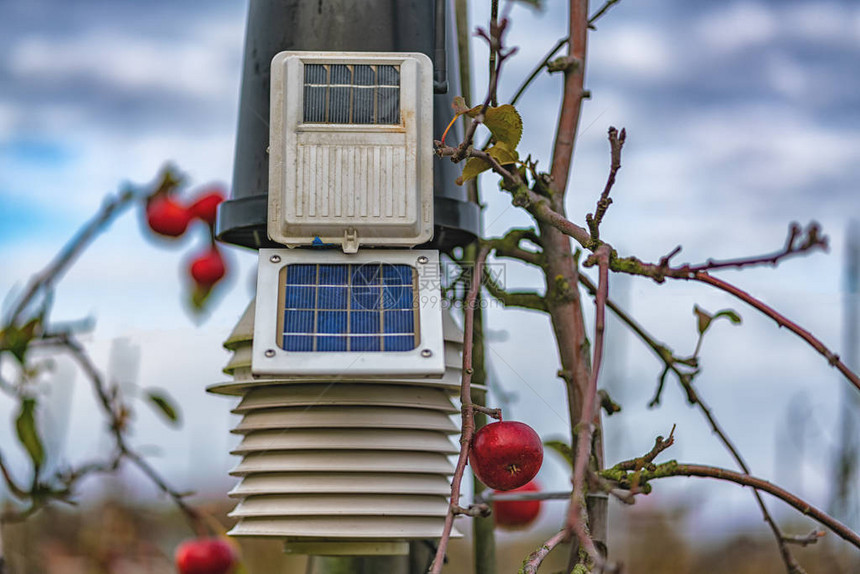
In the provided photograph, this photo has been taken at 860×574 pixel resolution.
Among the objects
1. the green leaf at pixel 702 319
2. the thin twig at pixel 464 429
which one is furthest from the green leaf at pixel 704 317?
the thin twig at pixel 464 429

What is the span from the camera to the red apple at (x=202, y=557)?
1354 mm

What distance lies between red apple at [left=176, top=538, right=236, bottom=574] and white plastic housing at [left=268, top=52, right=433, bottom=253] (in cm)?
77

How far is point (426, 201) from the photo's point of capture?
76 cm

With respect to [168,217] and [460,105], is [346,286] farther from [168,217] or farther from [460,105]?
[168,217]

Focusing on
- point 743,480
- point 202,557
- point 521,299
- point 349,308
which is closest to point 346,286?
point 349,308

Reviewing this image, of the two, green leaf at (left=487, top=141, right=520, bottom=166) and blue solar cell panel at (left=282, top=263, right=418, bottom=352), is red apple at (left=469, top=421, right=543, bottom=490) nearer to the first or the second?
blue solar cell panel at (left=282, top=263, right=418, bottom=352)

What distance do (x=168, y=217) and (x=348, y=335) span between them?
69 cm

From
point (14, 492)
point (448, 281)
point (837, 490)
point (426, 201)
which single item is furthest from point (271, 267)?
point (837, 490)

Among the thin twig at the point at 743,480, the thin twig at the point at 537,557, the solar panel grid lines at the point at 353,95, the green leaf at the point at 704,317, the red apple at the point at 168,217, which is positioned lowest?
the thin twig at the point at 537,557

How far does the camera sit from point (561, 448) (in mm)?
1038

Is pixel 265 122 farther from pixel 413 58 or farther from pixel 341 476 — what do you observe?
pixel 341 476

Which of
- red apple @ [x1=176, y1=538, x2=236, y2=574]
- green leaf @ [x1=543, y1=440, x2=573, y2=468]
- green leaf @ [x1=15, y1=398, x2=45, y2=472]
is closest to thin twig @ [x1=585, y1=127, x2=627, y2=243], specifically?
green leaf @ [x1=543, y1=440, x2=573, y2=468]

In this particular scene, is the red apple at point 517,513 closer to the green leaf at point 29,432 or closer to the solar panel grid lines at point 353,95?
the green leaf at point 29,432

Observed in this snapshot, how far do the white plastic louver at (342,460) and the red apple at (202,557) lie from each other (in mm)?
574
